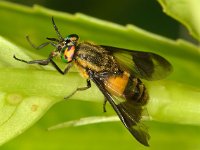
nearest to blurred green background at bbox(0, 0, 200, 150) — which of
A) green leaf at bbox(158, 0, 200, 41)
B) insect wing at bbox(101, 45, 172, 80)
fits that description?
insect wing at bbox(101, 45, 172, 80)

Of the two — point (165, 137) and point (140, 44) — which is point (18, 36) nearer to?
point (140, 44)

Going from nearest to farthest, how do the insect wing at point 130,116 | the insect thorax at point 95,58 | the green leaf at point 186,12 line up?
the green leaf at point 186,12 < the insect wing at point 130,116 < the insect thorax at point 95,58

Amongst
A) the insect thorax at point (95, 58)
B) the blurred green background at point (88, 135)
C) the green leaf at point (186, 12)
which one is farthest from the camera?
the insect thorax at point (95, 58)

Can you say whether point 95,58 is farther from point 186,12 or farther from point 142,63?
point 186,12

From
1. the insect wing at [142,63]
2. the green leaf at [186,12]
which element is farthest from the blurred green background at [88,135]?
the green leaf at [186,12]

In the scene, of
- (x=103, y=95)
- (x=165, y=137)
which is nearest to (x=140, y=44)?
(x=165, y=137)

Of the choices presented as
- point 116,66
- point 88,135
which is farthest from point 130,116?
point 116,66

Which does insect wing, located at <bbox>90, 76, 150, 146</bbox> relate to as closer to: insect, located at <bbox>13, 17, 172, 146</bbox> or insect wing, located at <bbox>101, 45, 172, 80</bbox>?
insect, located at <bbox>13, 17, 172, 146</bbox>

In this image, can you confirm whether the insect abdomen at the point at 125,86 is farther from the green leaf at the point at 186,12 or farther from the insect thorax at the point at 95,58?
the green leaf at the point at 186,12
